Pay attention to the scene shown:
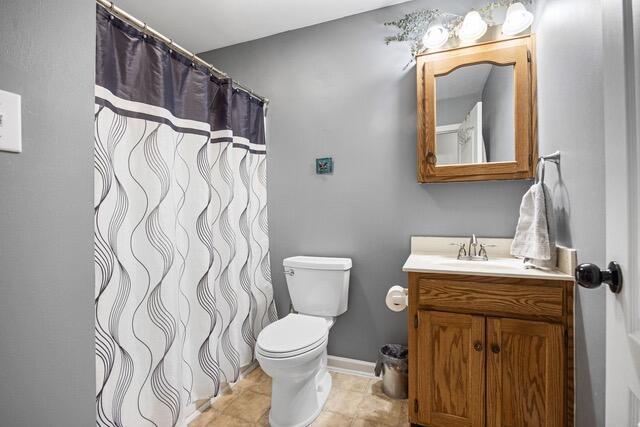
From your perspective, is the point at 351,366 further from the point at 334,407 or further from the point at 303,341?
the point at 303,341

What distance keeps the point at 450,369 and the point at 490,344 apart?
8.4 inches

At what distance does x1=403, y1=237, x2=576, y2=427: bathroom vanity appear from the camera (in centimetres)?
120

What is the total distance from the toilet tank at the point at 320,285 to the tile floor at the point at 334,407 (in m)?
0.47

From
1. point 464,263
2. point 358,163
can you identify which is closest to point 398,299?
point 464,263

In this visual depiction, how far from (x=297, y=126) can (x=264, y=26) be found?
0.75 meters

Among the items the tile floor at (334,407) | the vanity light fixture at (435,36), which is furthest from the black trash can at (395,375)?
the vanity light fixture at (435,36)

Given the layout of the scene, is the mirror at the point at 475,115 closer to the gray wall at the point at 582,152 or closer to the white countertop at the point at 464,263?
the gray wall at the point at 582,152

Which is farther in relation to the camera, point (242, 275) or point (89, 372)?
point (242, 275)

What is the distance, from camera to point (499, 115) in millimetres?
1646

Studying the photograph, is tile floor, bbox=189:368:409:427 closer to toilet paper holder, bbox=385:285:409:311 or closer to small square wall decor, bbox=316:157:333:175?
toilet paper holder, bbox=385:285:409:311

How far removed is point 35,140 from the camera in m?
0.65

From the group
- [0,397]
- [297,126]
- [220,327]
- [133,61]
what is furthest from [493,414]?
[133,61]

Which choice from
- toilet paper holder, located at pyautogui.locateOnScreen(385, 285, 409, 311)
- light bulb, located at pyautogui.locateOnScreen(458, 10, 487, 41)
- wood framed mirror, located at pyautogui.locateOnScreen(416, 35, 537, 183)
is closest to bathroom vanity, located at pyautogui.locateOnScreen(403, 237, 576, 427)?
toilet paper holder, located at pyautogui.locateOnScreen(385, 285, 409, 311)

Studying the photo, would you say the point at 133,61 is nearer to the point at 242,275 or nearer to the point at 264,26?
the point at 264,26
